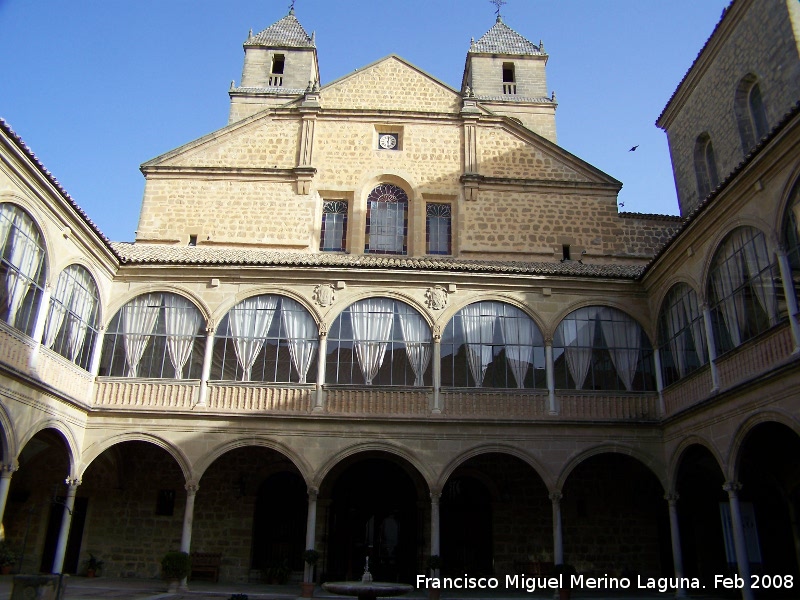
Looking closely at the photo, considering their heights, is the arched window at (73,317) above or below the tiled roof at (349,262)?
below

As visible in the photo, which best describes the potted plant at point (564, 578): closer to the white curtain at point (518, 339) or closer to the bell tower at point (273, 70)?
the white curtain at point (518, 339)

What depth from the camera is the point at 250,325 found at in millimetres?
16672

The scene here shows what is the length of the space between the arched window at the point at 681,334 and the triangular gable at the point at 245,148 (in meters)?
11.3

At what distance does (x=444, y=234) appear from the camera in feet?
65.9

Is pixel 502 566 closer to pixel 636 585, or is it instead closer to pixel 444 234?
pixel 636 585

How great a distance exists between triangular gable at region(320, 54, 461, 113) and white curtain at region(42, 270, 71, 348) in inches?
380

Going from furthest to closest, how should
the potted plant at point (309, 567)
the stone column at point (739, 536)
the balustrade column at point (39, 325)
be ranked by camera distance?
the potted plant at point (309, 567), the balustrade column at point (39, 325), the stone column at point (739, 536)

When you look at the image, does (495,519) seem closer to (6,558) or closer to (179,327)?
(179,327)

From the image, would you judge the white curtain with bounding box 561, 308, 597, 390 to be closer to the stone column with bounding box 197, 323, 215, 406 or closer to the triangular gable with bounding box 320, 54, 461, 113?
the triangular gable with bounding box 320, 54, 461, 113

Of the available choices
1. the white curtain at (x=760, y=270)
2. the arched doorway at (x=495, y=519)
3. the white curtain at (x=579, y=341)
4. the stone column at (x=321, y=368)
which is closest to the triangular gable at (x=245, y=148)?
the stone column at (x=321, y=368)

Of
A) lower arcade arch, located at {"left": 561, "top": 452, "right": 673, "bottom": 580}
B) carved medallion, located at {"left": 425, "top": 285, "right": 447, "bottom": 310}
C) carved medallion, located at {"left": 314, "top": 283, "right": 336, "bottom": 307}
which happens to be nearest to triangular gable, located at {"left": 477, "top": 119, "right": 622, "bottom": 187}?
carved medallion, located at {"left": 425, "top": 285, "right": 447, "bottom": 310}

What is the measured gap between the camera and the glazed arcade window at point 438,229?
20.0 m

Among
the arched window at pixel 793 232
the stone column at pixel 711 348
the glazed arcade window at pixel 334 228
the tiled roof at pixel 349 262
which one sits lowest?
→ the stone column at pixel 711 348

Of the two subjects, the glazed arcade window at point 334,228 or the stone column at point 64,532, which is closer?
the stone column at point 64,532
